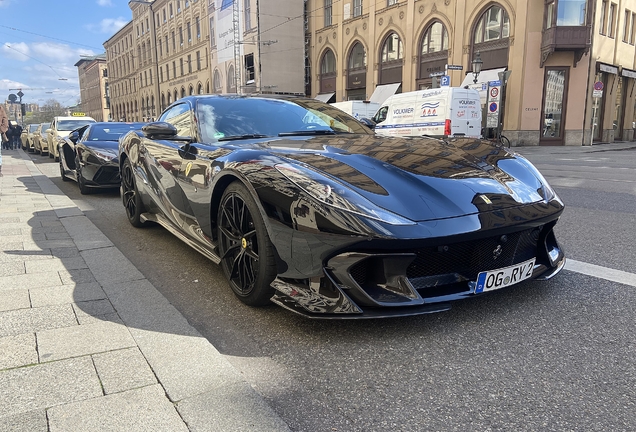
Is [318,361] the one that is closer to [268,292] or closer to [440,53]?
[268,292]

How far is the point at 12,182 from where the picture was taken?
31.5 feet

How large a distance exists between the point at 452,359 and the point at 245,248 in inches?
52.5

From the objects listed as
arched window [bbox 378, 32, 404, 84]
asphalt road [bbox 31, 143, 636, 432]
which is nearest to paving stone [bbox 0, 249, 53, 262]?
asphalt road [bbox 31, 143, 636, 432]

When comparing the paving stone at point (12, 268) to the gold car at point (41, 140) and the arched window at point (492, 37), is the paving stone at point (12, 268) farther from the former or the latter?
the arched window at point (492, 37)

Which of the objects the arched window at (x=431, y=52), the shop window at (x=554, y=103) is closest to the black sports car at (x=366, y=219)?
the shop window at (x=554, y=103)

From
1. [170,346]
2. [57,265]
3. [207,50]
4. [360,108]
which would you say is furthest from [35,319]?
[207,50]

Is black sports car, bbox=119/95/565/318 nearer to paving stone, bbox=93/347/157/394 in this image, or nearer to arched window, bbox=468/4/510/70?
paving stone, bbox=93/347/157/394

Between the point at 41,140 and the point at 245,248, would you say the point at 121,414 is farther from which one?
the point at 41,140

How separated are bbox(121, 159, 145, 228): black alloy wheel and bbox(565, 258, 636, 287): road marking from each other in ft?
13.5

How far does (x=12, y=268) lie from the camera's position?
3.67m

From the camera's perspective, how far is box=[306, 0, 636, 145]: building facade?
22109 millimetres

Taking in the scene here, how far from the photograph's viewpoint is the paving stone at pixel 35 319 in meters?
2.57

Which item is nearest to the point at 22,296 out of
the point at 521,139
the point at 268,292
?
the point at 268,292

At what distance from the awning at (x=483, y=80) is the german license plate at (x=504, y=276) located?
22.1 m
